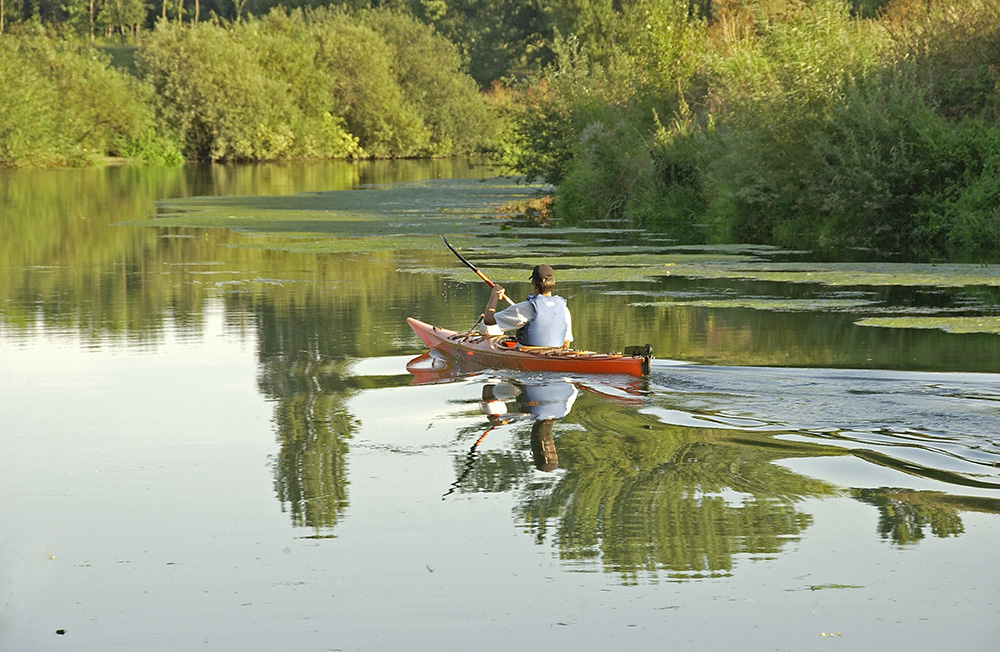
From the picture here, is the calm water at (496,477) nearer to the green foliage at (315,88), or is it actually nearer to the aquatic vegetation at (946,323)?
the aquatic vegetation at (946,323)

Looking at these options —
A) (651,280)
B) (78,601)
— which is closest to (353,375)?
(78,601)

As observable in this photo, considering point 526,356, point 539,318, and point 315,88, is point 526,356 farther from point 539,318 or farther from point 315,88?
point 315,88

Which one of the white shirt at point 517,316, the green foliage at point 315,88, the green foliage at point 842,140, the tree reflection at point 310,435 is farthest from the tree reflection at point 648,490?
the green foliage at point 315,88

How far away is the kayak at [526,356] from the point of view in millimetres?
11227

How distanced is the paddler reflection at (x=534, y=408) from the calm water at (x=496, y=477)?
0.04m

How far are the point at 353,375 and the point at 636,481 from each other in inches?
177

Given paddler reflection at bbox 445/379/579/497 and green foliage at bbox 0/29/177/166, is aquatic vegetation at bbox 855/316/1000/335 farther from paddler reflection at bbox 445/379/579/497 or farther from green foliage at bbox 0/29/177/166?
green foliage at bbox 0/29/177/166

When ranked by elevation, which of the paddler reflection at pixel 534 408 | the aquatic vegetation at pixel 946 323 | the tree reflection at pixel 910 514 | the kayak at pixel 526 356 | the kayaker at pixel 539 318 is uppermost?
the kayaker at pixel 539 318

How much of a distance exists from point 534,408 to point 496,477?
7.46 ft

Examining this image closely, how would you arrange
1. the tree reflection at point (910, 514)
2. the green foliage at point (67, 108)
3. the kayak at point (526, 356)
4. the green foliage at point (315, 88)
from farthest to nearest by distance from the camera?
the green foliage at point (315, 88) < the green foliage at point (67, 108) < the kayak at point (526, 356) < the tree reflection at point (910, 514)

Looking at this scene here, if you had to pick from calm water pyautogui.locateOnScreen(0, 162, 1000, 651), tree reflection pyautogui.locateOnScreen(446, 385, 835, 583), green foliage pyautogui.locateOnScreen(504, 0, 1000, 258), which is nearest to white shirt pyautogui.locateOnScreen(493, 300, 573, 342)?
calm water pyautogui.locateOnScreen(0, 162, 1000, 651)

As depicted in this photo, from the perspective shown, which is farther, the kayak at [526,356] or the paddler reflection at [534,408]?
the kayak at [526,356]

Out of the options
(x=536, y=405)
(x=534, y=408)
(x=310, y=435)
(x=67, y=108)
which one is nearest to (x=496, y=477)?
(x=310, y=435)

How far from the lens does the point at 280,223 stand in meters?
30.6
